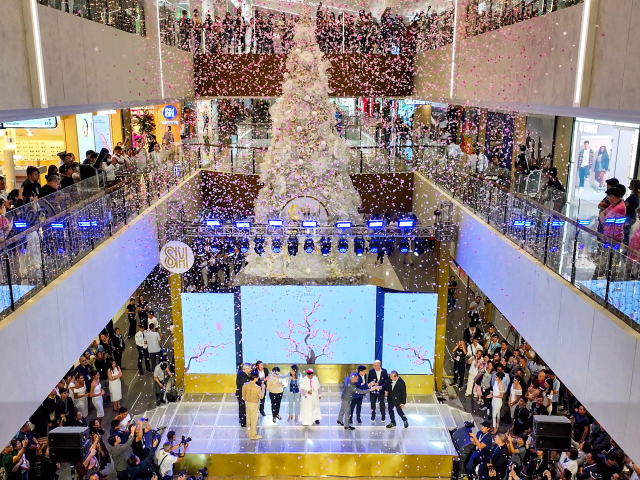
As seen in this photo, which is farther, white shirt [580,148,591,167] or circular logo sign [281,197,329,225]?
circular logo sign [281,197,329,225]

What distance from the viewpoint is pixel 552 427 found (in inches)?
300

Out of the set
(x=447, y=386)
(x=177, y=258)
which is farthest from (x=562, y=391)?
(x=177, y=258)

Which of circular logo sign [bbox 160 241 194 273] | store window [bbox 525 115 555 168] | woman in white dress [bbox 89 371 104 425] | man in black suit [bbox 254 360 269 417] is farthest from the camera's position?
store window [bbox 525 115 555 168]

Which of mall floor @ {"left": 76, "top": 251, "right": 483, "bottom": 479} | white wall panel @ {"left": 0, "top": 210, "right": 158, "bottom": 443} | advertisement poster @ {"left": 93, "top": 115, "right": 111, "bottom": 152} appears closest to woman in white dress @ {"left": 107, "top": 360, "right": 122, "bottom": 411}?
mall floor @ {"left": 76, "top": 251, "right": 483, "bottom": 479}

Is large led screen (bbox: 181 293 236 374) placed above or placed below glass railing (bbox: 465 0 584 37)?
below

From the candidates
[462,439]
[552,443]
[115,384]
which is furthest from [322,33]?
[552,443]

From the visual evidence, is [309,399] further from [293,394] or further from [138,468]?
[138,468]

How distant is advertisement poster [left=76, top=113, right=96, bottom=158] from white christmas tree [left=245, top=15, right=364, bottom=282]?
18.4 ft

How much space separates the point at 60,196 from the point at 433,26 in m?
9.30

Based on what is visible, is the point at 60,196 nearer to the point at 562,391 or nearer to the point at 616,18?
→ the point at 616,18

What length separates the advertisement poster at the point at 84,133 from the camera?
1542cm

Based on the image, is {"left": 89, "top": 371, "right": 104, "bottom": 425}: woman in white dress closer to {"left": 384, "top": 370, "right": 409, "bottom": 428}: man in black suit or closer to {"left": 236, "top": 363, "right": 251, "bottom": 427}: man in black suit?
{"left": 236, "top": 363, "right": 251, "bottom": 427}: man in black suit

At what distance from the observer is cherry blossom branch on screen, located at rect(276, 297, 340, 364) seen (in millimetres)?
11195

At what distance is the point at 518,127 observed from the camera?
50.5 feet
